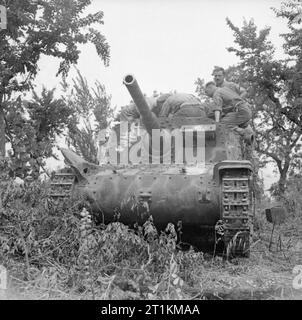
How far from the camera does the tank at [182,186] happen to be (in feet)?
20.1

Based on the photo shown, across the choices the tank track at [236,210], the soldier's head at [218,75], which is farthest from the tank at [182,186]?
the soldier's head at [218,75]

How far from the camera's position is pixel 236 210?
6.03m

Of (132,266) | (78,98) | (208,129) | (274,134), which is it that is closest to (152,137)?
(208,129)

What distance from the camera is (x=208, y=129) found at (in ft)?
24.9

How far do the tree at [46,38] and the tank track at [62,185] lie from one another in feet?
9.51

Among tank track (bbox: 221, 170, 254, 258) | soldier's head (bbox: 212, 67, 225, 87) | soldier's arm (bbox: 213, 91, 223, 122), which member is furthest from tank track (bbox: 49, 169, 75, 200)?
soldier's head (bbox: 212, 67, 225, 87)

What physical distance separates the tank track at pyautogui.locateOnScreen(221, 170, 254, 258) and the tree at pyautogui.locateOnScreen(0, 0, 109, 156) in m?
4.16

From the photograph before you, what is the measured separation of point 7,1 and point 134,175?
4.57m

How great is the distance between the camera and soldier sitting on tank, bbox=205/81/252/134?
8180mm

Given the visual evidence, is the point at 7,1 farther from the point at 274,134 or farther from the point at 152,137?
the point at 274,134

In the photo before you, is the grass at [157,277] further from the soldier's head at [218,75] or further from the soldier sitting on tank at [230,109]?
the soldier's head at [218,75]

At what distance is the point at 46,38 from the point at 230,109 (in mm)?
3597

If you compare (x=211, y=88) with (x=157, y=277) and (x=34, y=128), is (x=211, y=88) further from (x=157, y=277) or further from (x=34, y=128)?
(x=157, y=277)

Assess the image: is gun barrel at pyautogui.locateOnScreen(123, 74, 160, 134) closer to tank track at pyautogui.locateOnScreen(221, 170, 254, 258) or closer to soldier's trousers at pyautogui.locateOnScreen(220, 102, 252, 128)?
soldier's trousers at pyautogui.locateOnScreen(220, 102, 252, 128)
